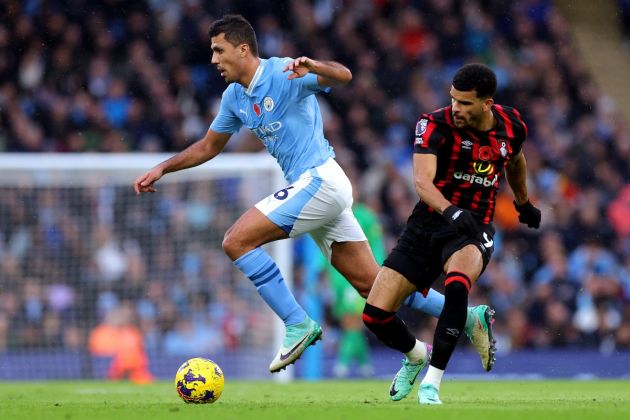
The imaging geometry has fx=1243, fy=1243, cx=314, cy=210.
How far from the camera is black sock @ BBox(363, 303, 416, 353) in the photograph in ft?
27.0

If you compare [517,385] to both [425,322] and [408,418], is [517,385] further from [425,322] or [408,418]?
[408,418]

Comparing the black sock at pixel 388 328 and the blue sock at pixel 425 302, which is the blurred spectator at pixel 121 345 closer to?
the blue sock at pixel 425 302

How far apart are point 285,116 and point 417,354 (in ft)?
6.14

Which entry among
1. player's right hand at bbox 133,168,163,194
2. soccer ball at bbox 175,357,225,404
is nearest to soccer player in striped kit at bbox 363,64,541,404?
soccer ball at bbox 175,357,225,404

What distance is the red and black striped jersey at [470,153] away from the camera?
26.2 feet

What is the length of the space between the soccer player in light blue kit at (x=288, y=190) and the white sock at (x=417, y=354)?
12 mm

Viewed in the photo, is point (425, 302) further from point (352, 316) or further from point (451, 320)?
point (352, 316)

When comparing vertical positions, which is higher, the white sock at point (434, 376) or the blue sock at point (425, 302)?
the blue sock at point (425, 302)

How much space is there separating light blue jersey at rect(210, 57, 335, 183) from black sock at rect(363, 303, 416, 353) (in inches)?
45.0

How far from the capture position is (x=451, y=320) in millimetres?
7680

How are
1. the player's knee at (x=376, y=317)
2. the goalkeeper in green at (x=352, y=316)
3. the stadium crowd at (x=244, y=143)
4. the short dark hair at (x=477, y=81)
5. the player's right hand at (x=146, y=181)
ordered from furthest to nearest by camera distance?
the stadium crowd at (x=244, y=143) → the goalkeeper in green at (x=352, y=316) → the player's right hand at (x=146, y=181) → the player's knee at (x=376, y=317) → the short dark hair at (x=477, y=81)

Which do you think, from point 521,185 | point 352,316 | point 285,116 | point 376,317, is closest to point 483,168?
point 521,185

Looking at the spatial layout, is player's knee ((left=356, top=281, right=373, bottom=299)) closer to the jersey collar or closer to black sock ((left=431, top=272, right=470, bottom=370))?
black sock ((left=431, top=272, right=470, bottom=370))

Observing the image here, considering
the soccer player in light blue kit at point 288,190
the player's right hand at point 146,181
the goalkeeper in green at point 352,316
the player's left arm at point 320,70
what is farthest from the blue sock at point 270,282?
the goalkeeper in green at point 352,316
